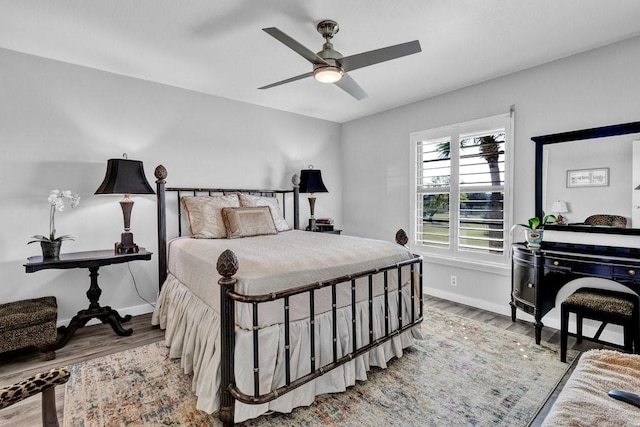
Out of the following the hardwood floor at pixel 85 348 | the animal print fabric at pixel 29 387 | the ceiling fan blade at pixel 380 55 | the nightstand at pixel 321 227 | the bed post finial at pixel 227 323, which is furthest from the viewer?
the nightstand at pixel 321 227

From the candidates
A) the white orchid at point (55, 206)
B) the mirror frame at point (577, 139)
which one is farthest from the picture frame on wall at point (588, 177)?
the white orchid at point (55, 206)

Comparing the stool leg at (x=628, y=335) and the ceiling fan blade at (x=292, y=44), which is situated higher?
the ceiling fan blade at (x=292, y=44)

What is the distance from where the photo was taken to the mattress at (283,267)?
1717 millimetres

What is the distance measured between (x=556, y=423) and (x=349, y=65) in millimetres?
2198

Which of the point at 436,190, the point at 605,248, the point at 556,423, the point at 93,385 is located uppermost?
the point at 436,190

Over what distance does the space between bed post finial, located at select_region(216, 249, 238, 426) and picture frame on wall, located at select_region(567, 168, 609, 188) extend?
301cm

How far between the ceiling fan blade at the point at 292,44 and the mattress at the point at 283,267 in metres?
1.33

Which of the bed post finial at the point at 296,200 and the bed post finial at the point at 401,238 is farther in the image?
the bed post finial at the point at 296,200

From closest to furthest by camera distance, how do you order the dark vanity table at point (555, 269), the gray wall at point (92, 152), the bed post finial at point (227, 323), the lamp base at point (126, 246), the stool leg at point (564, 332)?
the bed post finial at point (227, 323)
the dark vanity table at point (555, 269)
the stool leg at point (564, 332)
the gray wall at point (92, 152)
the lamp base at point (126, 246)

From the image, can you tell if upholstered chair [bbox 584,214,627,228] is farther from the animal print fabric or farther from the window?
the animal print fabric

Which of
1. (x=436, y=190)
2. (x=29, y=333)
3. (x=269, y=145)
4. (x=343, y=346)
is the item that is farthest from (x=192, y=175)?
(x=436, y=190)

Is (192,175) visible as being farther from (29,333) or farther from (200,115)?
(29,333)

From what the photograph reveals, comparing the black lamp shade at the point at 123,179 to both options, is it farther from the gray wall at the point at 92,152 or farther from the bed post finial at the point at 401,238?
the bed post finial at the point at 401,238

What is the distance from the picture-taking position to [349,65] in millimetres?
2242
